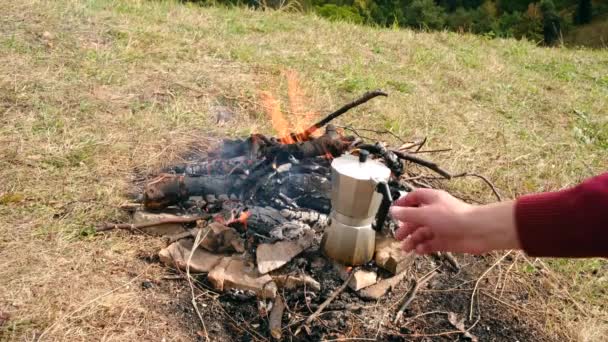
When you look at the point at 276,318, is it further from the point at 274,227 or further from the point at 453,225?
the point at 453,225

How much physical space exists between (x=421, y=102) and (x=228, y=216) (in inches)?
128

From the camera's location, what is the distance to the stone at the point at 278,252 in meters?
2.63

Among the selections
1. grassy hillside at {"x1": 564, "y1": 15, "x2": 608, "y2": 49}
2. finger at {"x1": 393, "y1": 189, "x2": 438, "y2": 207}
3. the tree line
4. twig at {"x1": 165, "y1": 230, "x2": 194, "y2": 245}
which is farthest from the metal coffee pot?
grassy hillside at {"x1": 564, "y1": 15, "x2": 608, "y2": 49}

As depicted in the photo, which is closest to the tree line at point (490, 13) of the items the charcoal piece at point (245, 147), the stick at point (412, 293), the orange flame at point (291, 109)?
the orange flame at point (291, 109)

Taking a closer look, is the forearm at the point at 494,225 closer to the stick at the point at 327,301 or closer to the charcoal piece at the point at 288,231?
the stick at the point at 327,301

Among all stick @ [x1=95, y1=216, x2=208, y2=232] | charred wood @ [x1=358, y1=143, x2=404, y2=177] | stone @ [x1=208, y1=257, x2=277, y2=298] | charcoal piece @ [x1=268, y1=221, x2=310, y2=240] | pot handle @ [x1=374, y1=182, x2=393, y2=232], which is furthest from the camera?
charred wood @ [x1=358, y1=143, x2=404, y2=177]

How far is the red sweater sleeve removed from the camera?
1.20m

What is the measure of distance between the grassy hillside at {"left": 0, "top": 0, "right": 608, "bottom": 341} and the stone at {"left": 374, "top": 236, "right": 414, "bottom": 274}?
752 mm

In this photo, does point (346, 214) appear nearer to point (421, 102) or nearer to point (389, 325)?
point (389, 325)

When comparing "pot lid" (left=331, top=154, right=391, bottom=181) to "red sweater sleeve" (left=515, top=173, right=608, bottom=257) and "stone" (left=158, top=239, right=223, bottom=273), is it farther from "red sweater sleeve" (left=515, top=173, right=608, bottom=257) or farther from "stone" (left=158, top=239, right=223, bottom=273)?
"red sweater sleeve" (left=515, top=173, right=608, bottom=257)

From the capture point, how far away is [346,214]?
2.55 m

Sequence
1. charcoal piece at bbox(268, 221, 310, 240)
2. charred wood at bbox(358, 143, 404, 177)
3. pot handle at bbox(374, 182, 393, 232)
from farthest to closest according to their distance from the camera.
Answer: charred wood at bbox(358, 143, 404, 177)
charcoal piece at bbox(268, 221, 310, 240)
pot handle at bbox(374, 182, 393, 232)

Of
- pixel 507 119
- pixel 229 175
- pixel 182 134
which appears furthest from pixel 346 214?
pixel 507 119

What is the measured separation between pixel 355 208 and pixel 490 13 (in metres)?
26.7
